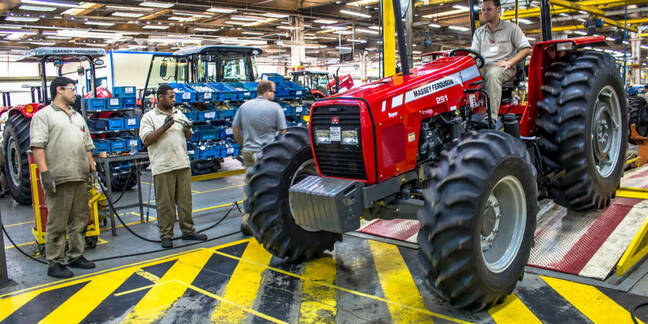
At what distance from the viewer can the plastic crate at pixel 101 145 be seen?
30.6 feet

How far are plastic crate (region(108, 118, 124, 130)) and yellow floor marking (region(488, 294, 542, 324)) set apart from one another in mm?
7840

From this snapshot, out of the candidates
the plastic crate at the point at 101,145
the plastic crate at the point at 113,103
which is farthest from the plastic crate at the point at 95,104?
the plastic crate at the point at 101,145

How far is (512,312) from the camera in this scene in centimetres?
364

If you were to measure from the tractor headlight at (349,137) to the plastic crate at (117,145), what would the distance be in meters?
6.84

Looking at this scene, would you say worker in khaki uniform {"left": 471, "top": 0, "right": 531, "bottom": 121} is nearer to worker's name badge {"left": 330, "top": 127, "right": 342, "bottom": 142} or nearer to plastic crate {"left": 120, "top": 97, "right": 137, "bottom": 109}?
worker's name badge {"left": 330, "top": 127, "right": 342, "bottom": 142}

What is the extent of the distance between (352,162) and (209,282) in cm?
178

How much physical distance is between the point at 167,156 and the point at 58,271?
62.9 inches

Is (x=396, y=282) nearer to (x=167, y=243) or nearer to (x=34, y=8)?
(x=167, y=243)

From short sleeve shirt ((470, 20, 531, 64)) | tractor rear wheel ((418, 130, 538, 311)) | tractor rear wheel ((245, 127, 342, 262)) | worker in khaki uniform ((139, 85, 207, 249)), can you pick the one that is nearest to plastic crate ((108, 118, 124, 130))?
worker in khaki uniform ((139, 85, 207, 249))

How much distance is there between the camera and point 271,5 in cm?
2036

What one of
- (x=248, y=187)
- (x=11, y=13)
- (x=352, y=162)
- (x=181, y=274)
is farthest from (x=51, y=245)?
(x=11, y=13)

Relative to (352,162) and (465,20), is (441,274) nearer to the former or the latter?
(352,162)

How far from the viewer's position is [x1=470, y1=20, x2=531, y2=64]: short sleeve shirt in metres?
4.93

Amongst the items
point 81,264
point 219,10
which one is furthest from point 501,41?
point 219,10
